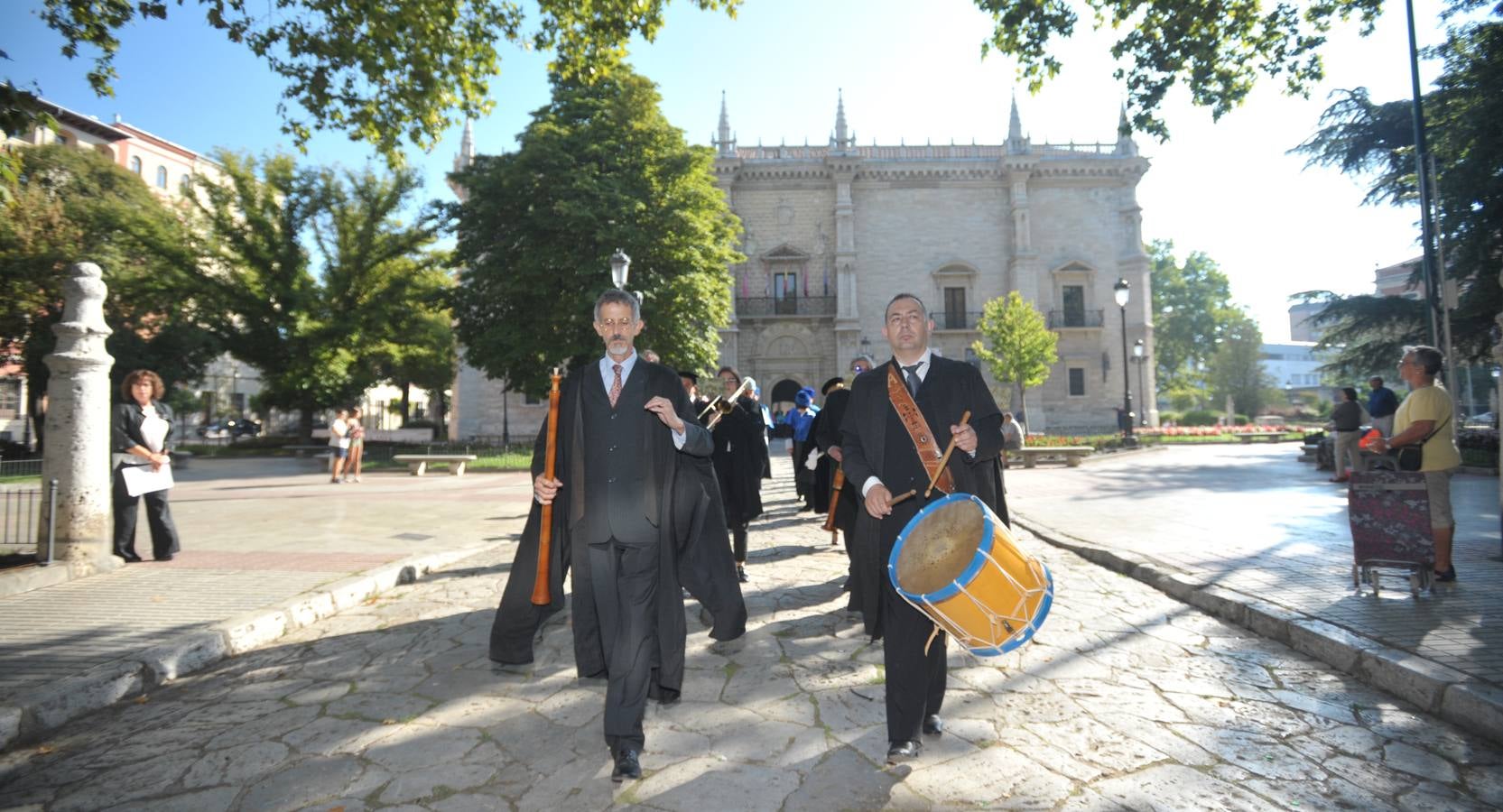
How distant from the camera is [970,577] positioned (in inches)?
105

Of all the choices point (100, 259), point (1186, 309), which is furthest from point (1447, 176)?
point (1186, 309)

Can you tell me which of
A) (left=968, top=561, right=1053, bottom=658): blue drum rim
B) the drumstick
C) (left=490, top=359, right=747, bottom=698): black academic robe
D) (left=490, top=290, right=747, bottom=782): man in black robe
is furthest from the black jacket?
(left=968, top=561, right=1053, bottom=658): blue drum rim

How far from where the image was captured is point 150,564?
7066 mm

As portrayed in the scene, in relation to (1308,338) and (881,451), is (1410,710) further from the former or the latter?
(1308,338)

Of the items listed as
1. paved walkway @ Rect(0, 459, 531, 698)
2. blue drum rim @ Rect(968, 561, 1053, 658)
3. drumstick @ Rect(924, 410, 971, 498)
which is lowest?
paved walkway @ Rect(0, 459, 531, 698)

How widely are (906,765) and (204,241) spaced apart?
33978 millimetres

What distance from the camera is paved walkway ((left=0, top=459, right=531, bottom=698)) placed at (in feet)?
14.9

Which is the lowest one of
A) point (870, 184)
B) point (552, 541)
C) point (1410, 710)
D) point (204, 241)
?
point (1410, 710)

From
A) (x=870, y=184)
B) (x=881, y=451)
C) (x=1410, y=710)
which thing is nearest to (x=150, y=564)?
(x=881, y=451)

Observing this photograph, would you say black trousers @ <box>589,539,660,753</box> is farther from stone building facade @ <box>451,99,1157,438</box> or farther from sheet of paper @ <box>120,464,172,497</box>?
stone building facade @ <box>451,99,1157,438</box>

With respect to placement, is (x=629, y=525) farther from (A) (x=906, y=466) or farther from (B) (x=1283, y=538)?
(B) (x=1283, y=538)

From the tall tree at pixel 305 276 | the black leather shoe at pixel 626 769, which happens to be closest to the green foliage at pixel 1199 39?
the black leather shoe at pixel 626 769

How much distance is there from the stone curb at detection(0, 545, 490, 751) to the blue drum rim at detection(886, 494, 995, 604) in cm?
427

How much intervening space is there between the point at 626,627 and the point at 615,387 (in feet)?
3.57
